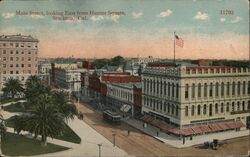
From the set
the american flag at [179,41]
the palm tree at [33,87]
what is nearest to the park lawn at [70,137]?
the palm tree at [33,87]

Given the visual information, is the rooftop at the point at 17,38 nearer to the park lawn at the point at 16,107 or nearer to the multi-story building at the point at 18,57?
the multi-story building at the point at 18,57

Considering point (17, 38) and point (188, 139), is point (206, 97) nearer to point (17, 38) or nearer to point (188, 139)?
point (188, 139)

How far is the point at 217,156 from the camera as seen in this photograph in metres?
22.6

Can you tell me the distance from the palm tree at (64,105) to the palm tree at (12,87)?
87.1 inches

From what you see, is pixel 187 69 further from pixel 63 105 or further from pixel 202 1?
pixel 63 105

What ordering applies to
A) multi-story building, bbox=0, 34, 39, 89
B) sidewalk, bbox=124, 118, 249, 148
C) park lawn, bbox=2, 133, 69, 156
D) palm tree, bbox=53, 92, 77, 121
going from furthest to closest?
palm tree, bbox=53, 92, 77, 121, sidewalk, bbox=124, 118, 249, 148, multi-story building, bbox=0, 34, 39, 89, park lawn, bbox=2, 133, 69, 156

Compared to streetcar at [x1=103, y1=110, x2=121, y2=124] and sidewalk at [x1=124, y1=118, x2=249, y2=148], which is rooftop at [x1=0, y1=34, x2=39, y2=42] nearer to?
streetcar at [x1=103, y1=110, x2=121, y2=124]

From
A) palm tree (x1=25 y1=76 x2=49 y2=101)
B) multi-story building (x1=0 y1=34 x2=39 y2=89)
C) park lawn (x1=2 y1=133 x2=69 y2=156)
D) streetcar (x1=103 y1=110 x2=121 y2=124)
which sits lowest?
park lawn (x1=2 y1=133 x2=69 y2=156)

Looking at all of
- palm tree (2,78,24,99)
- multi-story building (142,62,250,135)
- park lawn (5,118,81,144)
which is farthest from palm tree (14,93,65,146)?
multi-story building (142,62,250,135)

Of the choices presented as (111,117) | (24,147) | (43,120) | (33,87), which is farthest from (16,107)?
(111,117)

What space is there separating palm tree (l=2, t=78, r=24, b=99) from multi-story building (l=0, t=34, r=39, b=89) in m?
0.23

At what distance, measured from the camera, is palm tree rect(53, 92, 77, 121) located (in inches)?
965

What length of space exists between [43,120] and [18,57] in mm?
4092

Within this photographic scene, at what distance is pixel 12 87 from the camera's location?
23719mm
